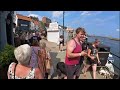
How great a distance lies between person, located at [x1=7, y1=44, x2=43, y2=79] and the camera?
1579mm

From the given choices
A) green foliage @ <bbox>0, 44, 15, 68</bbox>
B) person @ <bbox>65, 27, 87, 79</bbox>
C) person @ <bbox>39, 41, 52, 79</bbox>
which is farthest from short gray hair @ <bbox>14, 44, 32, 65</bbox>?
green foliage @ <bbox>0, 44, 15, 68</bbox>

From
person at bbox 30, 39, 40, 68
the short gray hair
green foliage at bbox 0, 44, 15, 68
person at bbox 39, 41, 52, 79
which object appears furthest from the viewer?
green foliage at bbox 0, 44, 15, 68

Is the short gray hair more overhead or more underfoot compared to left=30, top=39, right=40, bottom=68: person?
more overhead

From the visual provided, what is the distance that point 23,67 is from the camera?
165cm

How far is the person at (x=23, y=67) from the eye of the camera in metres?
1.58

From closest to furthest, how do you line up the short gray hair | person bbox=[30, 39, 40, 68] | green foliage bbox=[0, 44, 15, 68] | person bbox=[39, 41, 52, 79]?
the short gray hair
person bbox=[30, 39, 40, 68]
person bbox=[39, 41, 52, 79]
green foliage bbox=[0, 44, 15, 68]

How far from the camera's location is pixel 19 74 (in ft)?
5.38

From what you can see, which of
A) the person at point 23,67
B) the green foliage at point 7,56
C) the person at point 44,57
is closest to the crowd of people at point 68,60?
the person at point 23,67

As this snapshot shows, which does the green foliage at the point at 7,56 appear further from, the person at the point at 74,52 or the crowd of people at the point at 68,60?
the person at the point at 74,52

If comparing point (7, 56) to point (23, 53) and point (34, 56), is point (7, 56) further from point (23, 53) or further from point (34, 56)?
point (23, 53)

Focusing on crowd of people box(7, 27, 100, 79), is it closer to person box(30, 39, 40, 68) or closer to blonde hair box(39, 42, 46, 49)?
person box(30, 39, 40, 68)

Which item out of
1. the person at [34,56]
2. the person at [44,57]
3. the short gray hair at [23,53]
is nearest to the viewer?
the short gray hair at [23,53]
